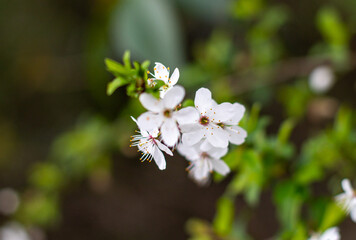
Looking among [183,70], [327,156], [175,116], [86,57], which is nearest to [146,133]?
[175,116]

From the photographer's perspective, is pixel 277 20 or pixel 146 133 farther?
pixel 277 20

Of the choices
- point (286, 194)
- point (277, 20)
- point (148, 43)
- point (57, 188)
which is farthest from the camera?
point (57, 188)

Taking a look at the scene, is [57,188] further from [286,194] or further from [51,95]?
[286,194]

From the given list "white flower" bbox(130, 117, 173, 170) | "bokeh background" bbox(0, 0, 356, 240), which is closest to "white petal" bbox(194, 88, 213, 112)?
"white flower" bbox(130, 117, 173, 170)

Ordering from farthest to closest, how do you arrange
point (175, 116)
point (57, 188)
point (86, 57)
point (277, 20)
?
point (86, 57) → point (57, 188) → point (277, 20) → point (175, 116)

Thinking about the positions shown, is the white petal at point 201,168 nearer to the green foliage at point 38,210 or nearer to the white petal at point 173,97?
the white petal at point 173,97

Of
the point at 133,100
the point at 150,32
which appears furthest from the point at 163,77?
the point at 150,32

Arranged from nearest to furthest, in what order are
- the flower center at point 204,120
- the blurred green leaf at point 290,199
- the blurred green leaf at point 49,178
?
the flower center at point 204,120
the blurred green leaf at point 290,199
the blurred green leaf at point 49,178

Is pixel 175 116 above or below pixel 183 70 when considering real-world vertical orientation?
below

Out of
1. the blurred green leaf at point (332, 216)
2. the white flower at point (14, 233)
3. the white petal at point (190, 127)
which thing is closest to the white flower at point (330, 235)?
the blurred green leaf at point (332, 216)
